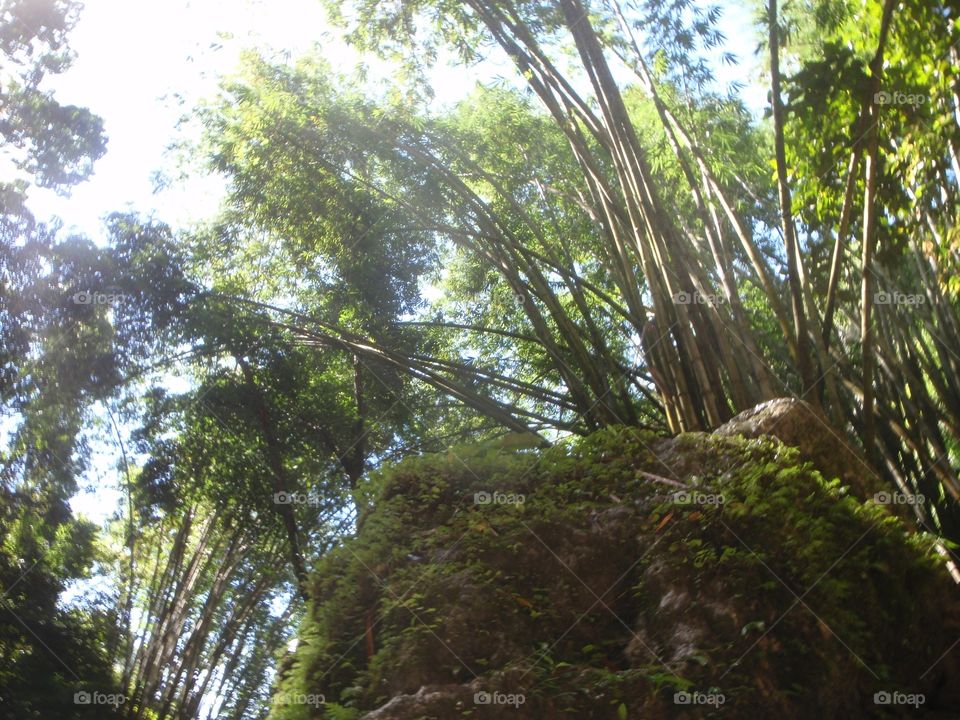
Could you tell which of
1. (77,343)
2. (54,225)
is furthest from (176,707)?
(54,225)

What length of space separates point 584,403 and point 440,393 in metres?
1.82

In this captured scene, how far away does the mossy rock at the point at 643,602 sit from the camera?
2912mm

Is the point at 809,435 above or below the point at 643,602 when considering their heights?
above

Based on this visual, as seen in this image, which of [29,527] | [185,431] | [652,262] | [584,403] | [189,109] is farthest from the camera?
[189,109]

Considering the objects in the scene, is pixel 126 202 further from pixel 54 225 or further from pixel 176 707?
pixel 176 707

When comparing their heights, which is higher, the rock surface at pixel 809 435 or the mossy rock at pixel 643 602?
the rock surface at pixel 809 435

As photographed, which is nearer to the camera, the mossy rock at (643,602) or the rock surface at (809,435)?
the mossy rock at (643,602)

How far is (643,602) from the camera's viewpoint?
343 centimetres

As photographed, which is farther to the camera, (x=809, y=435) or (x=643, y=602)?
(x=809, y=435)

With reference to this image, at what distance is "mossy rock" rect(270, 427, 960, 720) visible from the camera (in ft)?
9.55

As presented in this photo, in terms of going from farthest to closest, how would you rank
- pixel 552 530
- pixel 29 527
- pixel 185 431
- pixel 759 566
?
pixel 185 431 < pixel 29 527 < pixel 552 530 < pixel 759 566

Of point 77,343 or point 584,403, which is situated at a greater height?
point 77,343

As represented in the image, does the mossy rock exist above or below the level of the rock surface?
below

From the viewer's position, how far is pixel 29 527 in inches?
233
